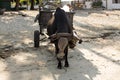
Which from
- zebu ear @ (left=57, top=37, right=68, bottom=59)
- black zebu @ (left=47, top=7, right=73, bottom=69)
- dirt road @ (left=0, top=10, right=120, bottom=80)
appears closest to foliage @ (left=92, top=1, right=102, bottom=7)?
dirt road @ (left=0, top=10, right=120, bottom=80)

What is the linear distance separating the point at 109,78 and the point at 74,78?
84 cm

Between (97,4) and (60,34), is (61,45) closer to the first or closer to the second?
(60,34)

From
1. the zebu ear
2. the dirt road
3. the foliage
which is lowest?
the dirt road

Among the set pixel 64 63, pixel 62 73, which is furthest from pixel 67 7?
pixel 62 73

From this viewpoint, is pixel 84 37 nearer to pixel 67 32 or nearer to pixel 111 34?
pixel 111 34

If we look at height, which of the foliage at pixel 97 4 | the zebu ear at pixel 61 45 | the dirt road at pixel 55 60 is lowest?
the dirt road at pixel 55 60

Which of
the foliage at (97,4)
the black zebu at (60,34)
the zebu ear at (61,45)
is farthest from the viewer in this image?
the foliage at (97,4)

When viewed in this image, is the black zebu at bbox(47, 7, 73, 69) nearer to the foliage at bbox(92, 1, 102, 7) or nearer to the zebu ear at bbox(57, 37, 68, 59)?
the zebu ear at bbox(57, 37, 68, 59)

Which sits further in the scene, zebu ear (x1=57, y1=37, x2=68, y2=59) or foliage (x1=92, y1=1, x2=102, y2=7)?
foliage (x1=92, y1=1, x2=102, y2=7)

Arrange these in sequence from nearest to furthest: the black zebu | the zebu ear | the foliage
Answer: the zebu ear < the black zebu < the foliage

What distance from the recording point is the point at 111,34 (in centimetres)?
1428

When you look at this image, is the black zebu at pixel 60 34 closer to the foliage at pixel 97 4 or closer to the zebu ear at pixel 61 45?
the zebu ear at pixel 61 45

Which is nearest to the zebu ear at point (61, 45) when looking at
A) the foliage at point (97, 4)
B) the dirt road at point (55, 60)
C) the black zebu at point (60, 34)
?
the black zebu at point (60, 34)

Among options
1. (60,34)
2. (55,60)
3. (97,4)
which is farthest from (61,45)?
(97,4)
